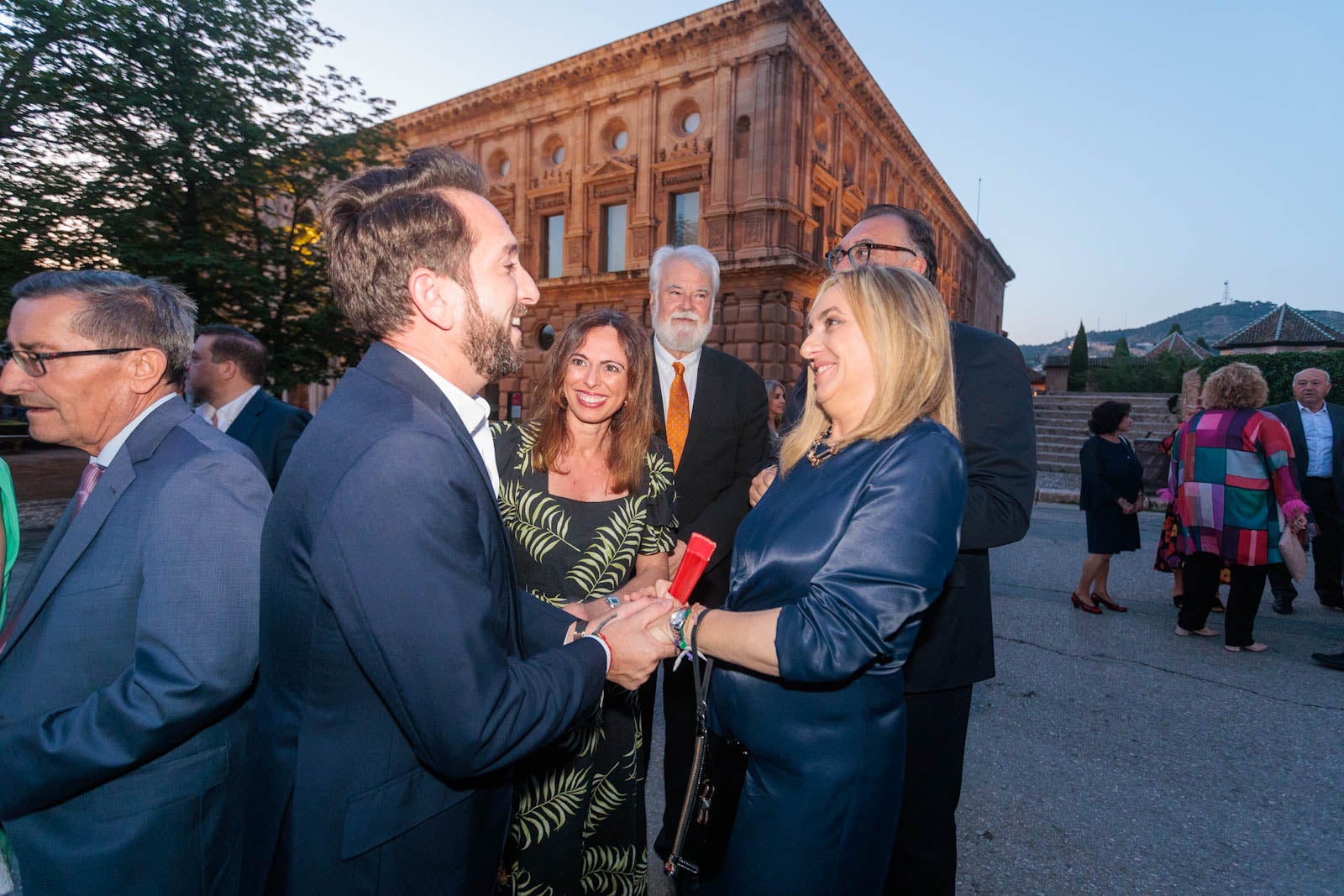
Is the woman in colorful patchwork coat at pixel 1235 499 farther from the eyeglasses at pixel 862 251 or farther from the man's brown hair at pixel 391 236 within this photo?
the man's brown hair at pixel 391 236

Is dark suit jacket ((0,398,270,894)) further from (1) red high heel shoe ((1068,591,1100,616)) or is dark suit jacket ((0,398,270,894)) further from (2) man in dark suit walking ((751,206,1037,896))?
(1) red high heel shoe ((1068,591,1100,616))

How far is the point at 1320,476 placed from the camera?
659cm

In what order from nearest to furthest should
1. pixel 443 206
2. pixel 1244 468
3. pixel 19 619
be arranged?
1. pixel 443 206
2. pixel 19 619
3. pixel 1244 468

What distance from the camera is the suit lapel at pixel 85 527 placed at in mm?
1552

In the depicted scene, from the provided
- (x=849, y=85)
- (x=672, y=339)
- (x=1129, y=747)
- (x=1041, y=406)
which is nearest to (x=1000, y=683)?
(x=1129, y=747)

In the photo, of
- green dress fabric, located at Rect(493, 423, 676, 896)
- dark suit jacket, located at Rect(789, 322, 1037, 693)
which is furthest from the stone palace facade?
dark suit jacket, located at Rect(789, 322, 1037, 693)

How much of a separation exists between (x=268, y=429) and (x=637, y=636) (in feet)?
12.8

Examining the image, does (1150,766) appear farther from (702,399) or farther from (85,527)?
(85,527)

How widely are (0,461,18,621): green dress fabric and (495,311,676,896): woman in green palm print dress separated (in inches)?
56.8

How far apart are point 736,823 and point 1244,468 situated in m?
5.76

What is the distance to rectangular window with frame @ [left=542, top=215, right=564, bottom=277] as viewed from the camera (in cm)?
2441

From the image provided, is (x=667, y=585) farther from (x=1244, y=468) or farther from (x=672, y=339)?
(x=1244, y=468)

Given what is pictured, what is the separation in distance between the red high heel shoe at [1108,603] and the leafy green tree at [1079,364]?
33035 millimetres

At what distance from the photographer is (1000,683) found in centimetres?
456
